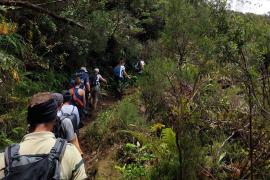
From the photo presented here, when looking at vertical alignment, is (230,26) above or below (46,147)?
below

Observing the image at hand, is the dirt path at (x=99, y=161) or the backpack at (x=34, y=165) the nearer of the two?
the backpack at (x=34, y=165)

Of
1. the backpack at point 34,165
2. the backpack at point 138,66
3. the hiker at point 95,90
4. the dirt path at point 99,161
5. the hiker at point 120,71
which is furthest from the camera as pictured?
the backpack at point 138,66

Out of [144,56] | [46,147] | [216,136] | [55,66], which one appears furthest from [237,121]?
[144,56]

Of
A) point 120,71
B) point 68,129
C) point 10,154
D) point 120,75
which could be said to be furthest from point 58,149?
point 120,75

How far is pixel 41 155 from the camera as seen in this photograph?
2.76m

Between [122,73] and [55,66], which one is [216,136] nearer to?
[55,66]

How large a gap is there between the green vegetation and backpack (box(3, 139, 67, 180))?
9.02 ft

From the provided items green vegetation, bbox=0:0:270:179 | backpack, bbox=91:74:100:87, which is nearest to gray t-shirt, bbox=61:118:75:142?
green vegetation, bbox=0:0:270:179

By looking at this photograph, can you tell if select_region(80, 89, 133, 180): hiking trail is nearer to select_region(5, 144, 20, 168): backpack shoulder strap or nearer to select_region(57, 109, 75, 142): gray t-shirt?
select_region(57, 109, 75, 142): gray t-shirt

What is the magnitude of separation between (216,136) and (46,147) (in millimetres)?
5443

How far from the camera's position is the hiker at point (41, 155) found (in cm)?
269

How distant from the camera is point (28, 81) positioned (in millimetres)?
11758

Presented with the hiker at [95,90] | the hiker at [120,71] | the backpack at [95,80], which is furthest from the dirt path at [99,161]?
the hiker at [120,71]

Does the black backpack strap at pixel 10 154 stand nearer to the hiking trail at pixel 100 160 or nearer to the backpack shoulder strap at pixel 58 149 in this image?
the backpack shoulder strap at pixel 58 149
